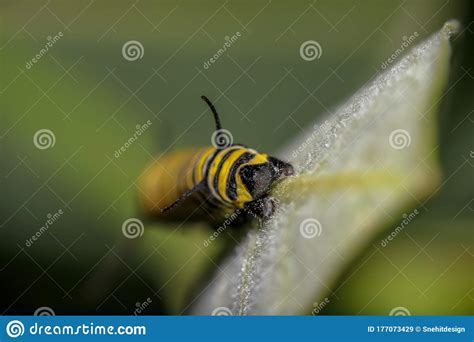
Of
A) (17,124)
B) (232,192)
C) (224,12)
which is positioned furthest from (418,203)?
(17,124)

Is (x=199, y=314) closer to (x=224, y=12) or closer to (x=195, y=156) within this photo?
(x=195, y=156)
